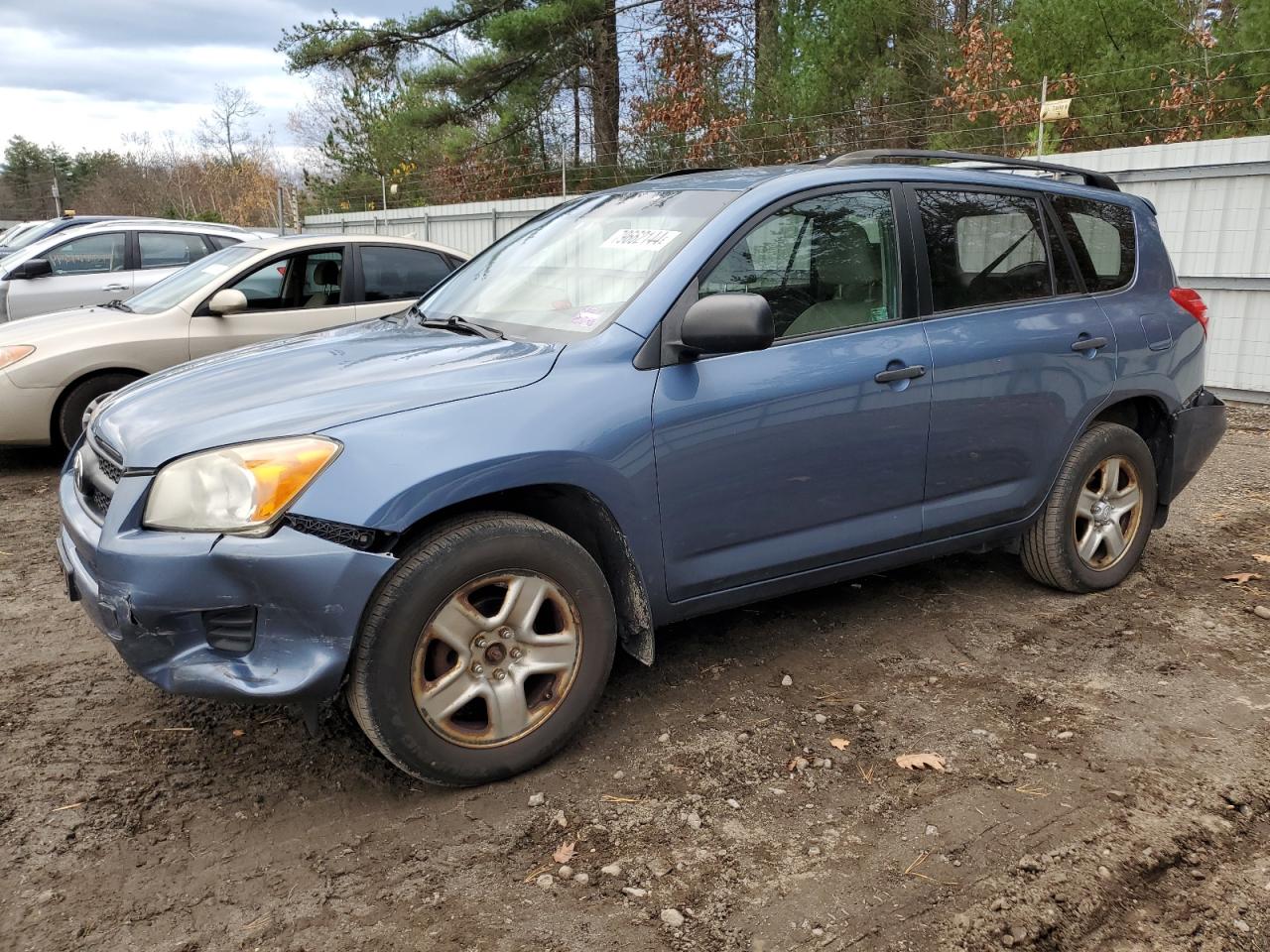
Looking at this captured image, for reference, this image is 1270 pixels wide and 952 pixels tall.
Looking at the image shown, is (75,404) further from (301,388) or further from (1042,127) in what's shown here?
(1042,127)

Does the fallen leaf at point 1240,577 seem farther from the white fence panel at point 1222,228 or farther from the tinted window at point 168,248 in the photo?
the tinted window at point 168,248

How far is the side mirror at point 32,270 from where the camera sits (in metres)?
9.76

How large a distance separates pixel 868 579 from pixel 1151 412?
4.79 feet

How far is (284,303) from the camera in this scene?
707cm

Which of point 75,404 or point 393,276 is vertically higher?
point 393,276

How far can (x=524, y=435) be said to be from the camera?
9.42ft

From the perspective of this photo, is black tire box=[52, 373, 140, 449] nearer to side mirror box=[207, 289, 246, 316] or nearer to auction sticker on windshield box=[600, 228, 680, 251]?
side mirror box=[207, 289, 246, 316]

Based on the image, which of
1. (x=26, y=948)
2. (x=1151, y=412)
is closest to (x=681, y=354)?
(x=26, y=948)

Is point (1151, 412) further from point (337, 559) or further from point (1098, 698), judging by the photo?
point (337, 559)

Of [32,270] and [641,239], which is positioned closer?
[641,239]

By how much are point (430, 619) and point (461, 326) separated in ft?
4.15

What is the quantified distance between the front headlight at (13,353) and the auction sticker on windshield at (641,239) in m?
4.59

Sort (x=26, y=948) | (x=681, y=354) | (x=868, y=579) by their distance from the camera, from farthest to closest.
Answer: (x=868, y=579) < (x=681, y=354) < (x=26, y=948)

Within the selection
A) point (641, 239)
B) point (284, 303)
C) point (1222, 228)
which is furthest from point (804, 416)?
point (1222, 228)
